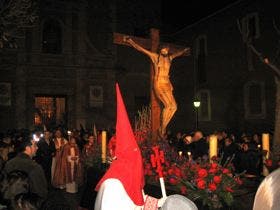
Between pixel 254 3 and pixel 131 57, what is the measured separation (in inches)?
325

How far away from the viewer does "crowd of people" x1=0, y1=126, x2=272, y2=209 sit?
379cm

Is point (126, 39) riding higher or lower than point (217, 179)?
higher

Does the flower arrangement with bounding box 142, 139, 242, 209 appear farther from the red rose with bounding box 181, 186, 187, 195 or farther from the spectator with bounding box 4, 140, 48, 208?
the spectator with bounding box 4, 140, 48, 208

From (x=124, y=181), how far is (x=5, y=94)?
1916 centimetres

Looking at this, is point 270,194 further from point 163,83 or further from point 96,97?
point 96,97

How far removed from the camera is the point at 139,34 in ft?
82.7

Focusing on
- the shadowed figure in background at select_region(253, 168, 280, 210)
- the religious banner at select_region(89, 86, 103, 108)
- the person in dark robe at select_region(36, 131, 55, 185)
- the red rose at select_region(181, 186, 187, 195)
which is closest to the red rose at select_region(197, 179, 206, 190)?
the red rose at select_region(181, 186, 187, 195)

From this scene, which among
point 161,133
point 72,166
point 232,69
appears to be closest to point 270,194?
point 161,133

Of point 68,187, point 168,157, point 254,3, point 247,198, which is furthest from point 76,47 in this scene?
point 247,198

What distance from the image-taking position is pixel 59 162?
1091 centimetres

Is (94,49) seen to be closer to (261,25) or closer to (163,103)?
(261,25)

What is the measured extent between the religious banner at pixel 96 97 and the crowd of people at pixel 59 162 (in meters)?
8.96

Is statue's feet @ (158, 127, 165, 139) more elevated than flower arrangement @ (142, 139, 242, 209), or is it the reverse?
statue's feet @ (158, 127, 165, 139)

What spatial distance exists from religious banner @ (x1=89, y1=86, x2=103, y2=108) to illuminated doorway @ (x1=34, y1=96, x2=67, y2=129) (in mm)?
1722
